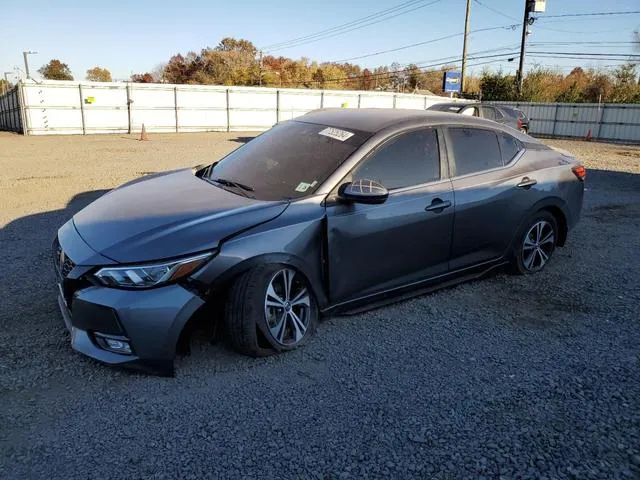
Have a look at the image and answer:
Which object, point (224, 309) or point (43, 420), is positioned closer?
point (43, 420)

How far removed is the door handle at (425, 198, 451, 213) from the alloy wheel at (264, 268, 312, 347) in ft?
4.02

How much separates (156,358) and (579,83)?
4928 centimetres

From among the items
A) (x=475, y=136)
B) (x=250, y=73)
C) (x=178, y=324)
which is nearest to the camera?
(x=178, y=324)

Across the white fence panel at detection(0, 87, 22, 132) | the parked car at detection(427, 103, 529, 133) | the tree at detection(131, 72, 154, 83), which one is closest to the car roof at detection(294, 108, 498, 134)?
the parked car at detection(427, 103, 529, 133)

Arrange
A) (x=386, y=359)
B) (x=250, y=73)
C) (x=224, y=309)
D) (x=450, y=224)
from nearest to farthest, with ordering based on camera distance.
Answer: (x=224, y=309) → (x=386, y=359) → (x=450, y=224) → (x=250, y=73)

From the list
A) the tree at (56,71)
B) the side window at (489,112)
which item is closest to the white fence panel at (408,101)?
the side window at (489,112)

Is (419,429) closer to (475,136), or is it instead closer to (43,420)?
(43,420)

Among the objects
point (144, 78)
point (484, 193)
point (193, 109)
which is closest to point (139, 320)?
point (484, 193)

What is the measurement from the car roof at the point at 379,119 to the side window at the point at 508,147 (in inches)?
5.9

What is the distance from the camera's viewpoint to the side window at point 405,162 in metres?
3.82

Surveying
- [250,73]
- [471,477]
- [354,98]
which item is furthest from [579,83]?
[471,477]

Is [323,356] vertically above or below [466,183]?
below

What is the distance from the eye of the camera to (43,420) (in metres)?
2.74

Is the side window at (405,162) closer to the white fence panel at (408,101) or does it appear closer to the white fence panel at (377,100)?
the white fence panel at (377,100)
